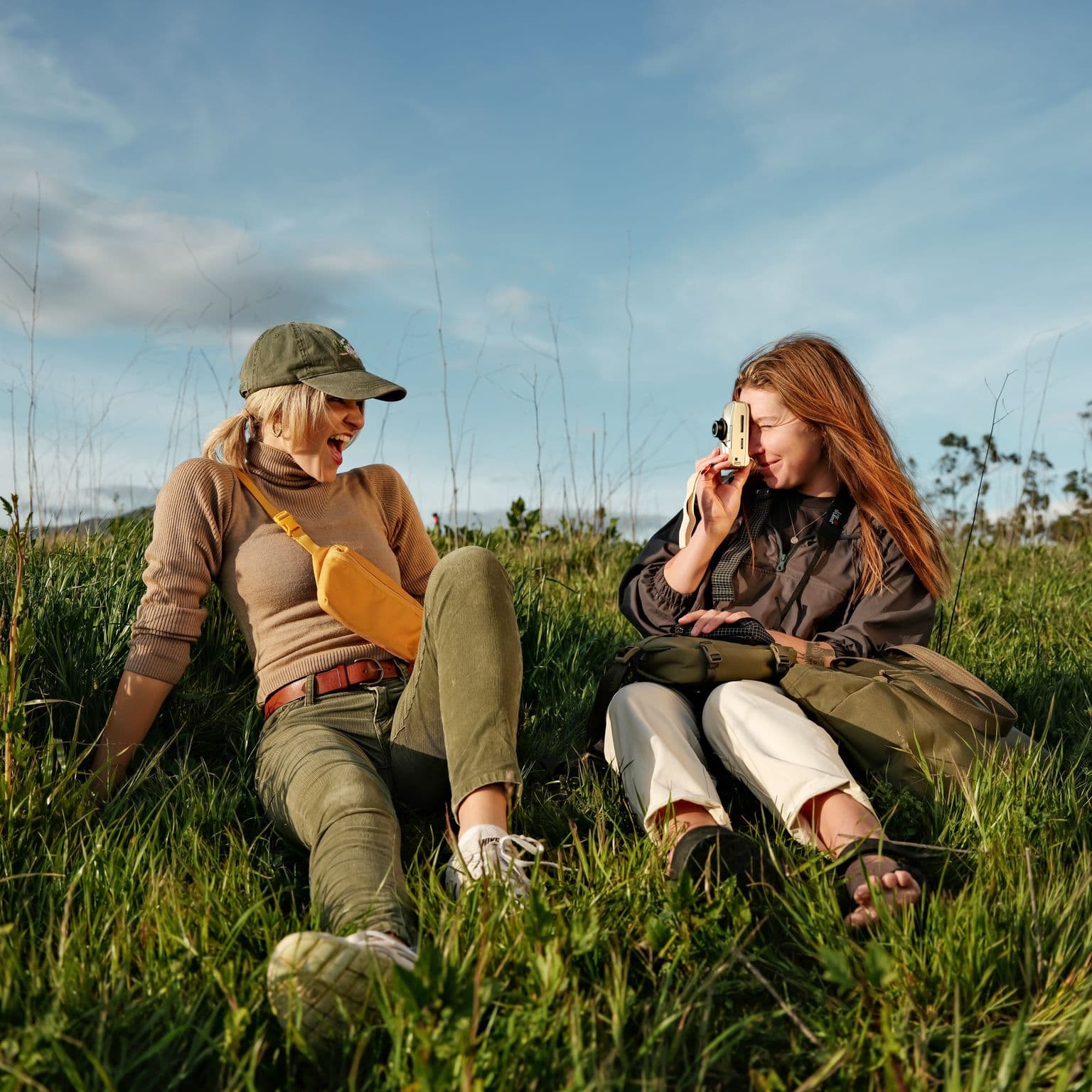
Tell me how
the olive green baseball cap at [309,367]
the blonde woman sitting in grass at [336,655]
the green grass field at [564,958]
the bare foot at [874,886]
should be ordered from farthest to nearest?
the olive green baseball cap at [309,367], the blonde woman sitting in grass at [336,655], the bare foot at [874,886], the green grass field at [564,958]

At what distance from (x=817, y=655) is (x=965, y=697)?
393 millimetres

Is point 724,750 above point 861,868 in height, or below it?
above

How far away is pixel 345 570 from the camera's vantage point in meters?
2.60

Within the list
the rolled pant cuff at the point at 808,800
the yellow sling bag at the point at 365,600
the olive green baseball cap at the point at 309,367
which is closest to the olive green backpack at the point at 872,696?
the rolled pant cuff at the point at 808,800

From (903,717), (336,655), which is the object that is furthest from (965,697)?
(336,655)

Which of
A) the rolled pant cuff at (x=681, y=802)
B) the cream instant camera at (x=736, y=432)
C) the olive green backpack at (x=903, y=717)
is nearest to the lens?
the rolled pant cuff at (x=681, y=802)

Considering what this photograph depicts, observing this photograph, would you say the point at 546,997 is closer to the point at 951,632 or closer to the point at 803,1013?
the point at 803,1013

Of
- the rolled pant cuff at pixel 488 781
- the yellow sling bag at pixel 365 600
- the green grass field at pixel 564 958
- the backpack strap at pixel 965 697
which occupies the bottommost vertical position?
the green grass field at pixel 564 958

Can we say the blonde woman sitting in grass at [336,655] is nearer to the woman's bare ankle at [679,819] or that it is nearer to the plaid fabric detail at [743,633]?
the woman's bare ankle at [679,819]

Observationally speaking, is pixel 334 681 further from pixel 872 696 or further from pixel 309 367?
pixel 872 696

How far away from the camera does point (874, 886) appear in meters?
1.84

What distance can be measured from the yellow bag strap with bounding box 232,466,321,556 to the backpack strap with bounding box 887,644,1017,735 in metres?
1.66

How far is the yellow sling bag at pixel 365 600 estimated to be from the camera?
260cm

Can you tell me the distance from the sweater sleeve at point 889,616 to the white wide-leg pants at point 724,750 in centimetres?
41
